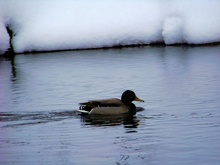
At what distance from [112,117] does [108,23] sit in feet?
26.0

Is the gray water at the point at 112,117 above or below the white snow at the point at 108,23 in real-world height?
below

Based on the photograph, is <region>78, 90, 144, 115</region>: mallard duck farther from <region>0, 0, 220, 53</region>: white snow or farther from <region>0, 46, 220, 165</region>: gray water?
<region>0, 0, 220, 53</region>: white snow

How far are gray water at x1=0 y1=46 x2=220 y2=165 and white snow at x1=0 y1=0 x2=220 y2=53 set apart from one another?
0.36m

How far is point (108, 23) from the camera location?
18969mm

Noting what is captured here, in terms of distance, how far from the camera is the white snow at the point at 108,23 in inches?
723

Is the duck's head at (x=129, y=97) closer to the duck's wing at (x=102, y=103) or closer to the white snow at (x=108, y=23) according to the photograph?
the duck's wing at (x=102, y=103)

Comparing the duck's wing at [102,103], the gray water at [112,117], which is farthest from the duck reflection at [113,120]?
the duck's wing at [102,103]

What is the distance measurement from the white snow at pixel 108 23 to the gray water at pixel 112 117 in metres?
0.36

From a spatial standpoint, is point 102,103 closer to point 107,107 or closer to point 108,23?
point 107,107

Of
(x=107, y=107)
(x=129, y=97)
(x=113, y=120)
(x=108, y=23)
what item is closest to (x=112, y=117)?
(x=107, y=107)

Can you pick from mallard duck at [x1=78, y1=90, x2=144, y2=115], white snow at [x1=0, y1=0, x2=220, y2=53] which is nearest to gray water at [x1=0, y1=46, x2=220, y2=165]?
mallard duck at [x1=78, y1=90, x2=144, y2=115]

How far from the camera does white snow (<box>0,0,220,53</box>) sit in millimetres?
18375

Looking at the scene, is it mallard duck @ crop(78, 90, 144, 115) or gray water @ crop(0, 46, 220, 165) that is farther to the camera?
mallard duck @ crop(78, 90, 144, 115)

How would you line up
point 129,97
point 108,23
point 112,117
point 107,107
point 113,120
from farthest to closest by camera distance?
point 108,23 < point 129,97 < point 107,107 < point 112,117 < point 113,120
